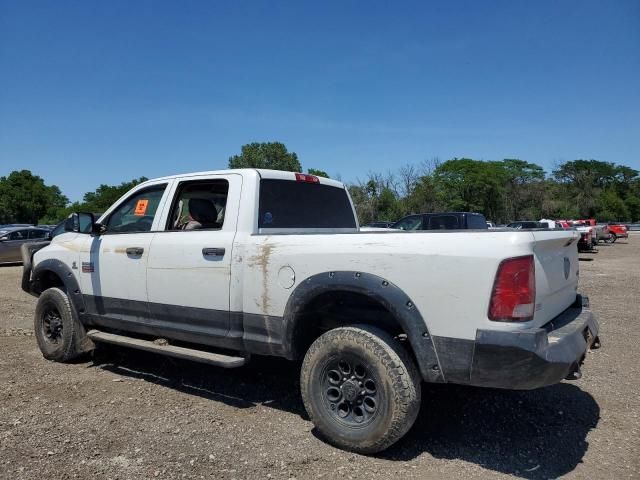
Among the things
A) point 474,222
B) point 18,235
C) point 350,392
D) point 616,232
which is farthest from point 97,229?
point 616,232

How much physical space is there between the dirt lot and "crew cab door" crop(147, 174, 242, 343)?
0.74m

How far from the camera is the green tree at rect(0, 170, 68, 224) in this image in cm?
6562

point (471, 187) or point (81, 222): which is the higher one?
point (471, 187)

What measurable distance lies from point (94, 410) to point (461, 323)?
10.2 feet

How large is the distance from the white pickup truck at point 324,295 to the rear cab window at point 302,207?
0.02 meters

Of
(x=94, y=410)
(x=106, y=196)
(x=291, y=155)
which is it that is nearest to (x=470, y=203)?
(x=291, y=155)

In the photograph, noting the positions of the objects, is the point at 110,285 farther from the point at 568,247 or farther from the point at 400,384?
the point at 568,247

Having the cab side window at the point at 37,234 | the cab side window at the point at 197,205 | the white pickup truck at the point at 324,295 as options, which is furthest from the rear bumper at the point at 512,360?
the cab side window at the point at 37,234

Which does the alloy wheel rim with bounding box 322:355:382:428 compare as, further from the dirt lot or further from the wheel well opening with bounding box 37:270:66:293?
the wheel well opening with bounding box 37:270:66:293

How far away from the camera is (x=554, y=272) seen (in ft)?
10.9

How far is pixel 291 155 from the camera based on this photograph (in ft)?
195

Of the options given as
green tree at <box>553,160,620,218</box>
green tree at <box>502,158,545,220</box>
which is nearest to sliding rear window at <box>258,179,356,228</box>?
green tree at <box>502,158,545,220</box>

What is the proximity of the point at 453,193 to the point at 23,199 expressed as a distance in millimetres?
55578

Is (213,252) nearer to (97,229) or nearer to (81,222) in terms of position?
(97,229)
